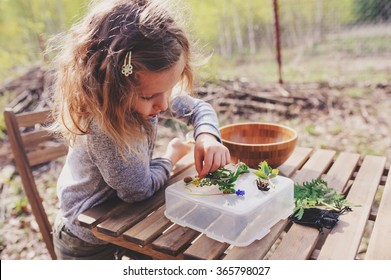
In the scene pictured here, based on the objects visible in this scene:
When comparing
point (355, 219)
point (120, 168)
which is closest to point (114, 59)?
point (120, 168)

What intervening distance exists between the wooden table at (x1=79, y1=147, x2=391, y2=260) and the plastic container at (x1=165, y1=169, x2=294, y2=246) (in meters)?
0.02

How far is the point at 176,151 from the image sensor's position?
139cm

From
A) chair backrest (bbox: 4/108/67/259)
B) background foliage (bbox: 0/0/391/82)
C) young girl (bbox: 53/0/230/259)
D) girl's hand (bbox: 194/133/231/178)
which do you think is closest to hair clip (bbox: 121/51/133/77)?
young girl (bbox: 53/0/230/259)

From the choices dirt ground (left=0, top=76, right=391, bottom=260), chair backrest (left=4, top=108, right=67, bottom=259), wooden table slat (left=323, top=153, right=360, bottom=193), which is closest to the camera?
wooden table slat (left=323, top=153, right=360, bottom=193)

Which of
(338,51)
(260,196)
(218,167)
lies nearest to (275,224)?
(260,196)

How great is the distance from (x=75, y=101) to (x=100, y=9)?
264mm

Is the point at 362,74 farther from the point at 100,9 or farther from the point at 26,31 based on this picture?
the point at 26,31

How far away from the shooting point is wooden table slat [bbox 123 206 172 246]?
0.93 m

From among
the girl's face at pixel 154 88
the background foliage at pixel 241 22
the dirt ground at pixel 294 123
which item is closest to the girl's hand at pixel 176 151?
the girl's face at pixel 154 88

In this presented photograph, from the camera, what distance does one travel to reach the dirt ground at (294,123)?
2.31 meters

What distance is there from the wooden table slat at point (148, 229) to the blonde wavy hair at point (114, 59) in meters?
0.20

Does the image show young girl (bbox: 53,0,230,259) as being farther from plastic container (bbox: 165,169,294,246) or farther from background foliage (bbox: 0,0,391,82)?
background foliage (bbox: 0,0,391,82)

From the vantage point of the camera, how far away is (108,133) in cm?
104

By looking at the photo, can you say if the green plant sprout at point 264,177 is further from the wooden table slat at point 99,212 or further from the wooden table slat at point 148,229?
the wooden table slat at point 99,212
